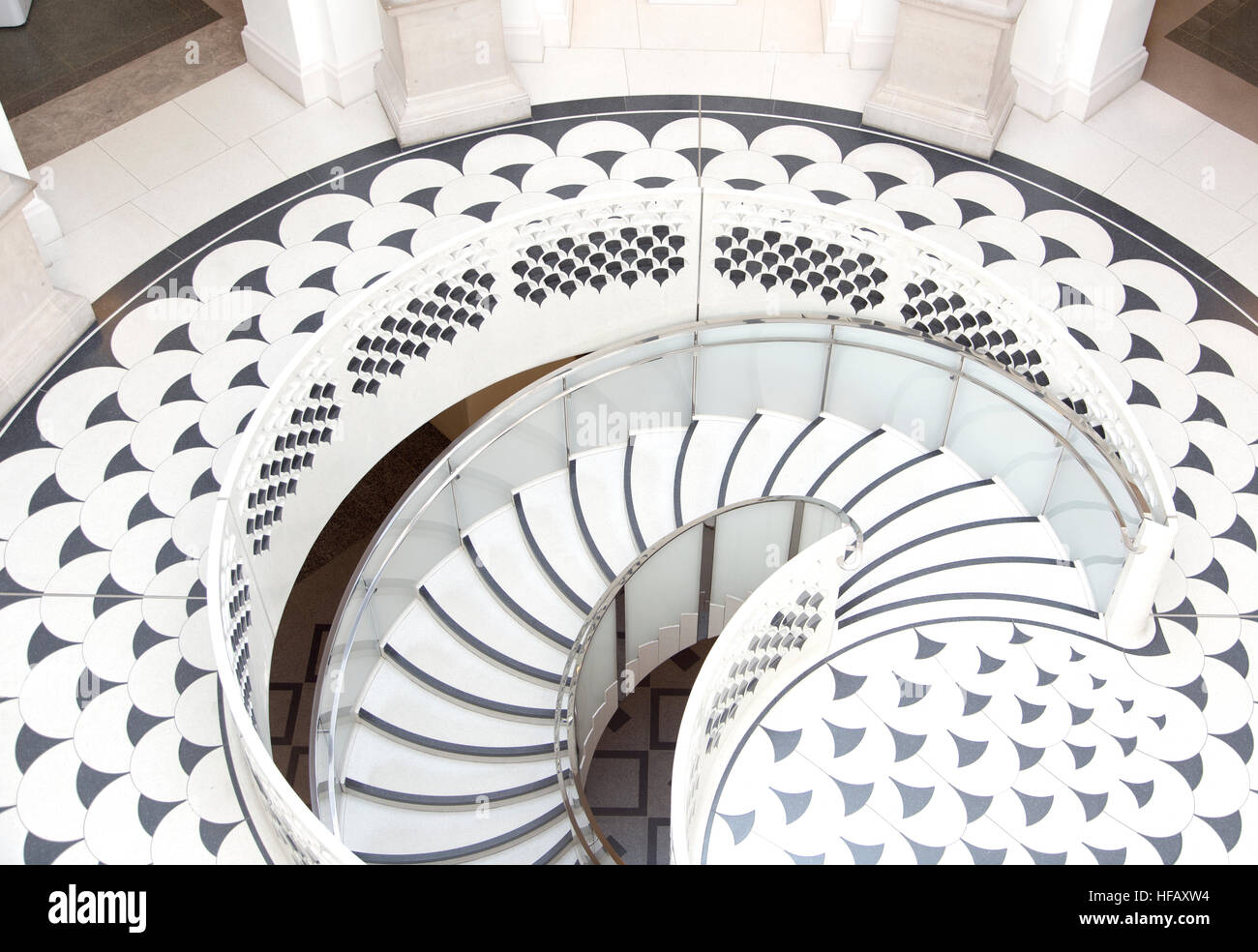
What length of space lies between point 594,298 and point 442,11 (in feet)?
6.06

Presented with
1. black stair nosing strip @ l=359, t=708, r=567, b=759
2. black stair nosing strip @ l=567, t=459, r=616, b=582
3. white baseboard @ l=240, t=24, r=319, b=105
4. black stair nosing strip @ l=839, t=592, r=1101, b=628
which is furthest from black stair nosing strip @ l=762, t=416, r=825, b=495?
white baseboard @ l=240, t=24, r=319, b=105

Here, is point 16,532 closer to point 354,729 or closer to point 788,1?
point 354,729

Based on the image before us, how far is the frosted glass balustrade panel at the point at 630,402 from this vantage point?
8023 mm

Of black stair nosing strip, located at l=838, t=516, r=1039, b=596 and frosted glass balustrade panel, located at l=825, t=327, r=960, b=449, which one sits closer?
black stair nosing strip, located at l=838, t=516, r=1039, b=596

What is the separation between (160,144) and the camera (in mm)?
8398

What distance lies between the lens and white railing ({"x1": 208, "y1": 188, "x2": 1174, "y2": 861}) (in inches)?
261

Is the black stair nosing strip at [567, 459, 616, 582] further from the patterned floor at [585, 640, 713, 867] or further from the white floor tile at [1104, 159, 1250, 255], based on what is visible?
the white floor tile at [1104, 159, 1250, 255]

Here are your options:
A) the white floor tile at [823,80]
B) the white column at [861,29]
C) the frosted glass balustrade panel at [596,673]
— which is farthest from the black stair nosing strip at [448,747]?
the white column at [861,29]

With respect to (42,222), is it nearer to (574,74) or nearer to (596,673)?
(574,74)

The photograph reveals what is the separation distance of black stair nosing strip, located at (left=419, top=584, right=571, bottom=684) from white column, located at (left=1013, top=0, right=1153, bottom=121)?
4550 millimetres

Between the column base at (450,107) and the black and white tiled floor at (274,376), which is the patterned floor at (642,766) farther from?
the column base at (450,107)

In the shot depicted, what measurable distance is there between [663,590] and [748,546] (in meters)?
0.55

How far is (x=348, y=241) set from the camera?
26.0ft
